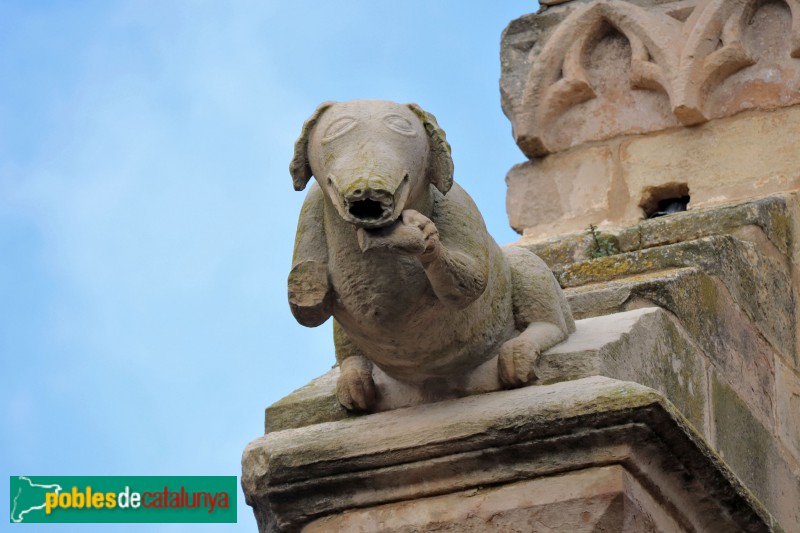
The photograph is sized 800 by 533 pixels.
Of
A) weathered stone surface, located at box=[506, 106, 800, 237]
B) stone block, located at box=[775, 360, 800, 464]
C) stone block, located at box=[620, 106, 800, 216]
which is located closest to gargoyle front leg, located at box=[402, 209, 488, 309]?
stone block, located at box=[775, 360, 800, 464]

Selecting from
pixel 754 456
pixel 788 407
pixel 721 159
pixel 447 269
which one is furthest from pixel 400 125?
pixel 721 159

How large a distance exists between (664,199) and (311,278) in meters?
3.15

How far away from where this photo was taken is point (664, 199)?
7473 mm

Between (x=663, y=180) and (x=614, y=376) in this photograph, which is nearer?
(x=614, y=376)

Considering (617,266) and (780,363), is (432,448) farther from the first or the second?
(780,363)

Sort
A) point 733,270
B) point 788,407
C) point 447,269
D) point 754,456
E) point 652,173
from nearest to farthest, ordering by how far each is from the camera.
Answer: point 447,269, point 754,456, point 733,270, point 788,407, point 652,173

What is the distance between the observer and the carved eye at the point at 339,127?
4531 millimetres

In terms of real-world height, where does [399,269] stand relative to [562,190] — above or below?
below

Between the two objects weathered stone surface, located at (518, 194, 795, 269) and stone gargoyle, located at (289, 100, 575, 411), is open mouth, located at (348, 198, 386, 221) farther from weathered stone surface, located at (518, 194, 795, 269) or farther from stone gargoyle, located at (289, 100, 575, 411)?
weathered stone surface, located at (518, 194, 795, 269)

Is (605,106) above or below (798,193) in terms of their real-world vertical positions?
above

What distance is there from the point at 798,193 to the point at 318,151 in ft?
9.85

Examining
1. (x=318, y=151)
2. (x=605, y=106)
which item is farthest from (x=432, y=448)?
(x=605, y=106)

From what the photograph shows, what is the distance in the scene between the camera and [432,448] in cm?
475

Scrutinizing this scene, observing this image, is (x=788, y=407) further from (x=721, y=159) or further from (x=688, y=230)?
(x=721, y=159)
